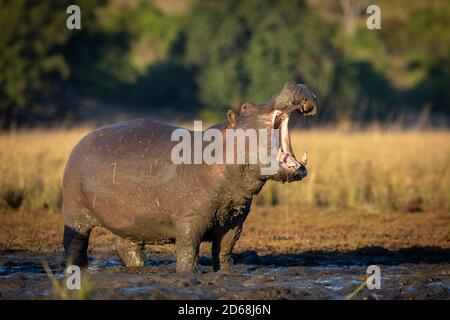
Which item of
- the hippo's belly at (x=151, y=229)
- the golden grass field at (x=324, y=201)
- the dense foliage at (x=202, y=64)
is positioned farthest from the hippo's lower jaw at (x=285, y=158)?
the dense foliage at (x=202, y=64)

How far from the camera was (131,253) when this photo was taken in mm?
7473

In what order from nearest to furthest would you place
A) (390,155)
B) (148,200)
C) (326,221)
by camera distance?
(148,200) → (326,221) → (390,155)

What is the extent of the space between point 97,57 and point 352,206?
2112cm

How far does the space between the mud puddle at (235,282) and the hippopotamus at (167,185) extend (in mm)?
277

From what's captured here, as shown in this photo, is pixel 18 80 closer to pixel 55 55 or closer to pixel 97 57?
pixel 55 55

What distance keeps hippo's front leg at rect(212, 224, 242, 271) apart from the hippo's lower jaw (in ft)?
2.34

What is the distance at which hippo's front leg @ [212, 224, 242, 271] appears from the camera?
670 centimetres

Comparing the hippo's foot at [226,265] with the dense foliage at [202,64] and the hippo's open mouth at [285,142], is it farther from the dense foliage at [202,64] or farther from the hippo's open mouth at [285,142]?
the dense foliage at [202,64]

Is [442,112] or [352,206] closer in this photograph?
[352,206]

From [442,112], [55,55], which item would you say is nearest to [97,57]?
[55,55]

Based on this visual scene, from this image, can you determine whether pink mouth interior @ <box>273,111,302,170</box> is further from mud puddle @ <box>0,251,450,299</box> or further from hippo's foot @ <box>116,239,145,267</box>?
hippo's foot @ <box>116,239,145,267</box>

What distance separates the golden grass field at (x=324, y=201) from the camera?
9.54 metres

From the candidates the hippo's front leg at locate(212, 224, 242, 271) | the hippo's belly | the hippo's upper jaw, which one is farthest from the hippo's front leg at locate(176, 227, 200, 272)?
the hippo's upper jaw

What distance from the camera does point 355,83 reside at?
32.4 metres
